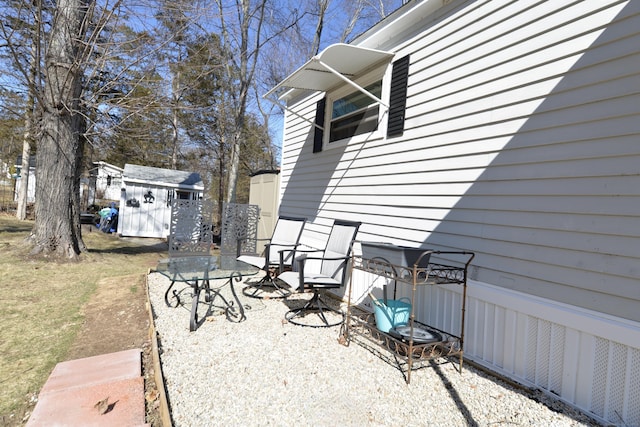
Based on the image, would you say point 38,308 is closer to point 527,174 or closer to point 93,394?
point 93,394

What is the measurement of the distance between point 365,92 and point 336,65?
639mm

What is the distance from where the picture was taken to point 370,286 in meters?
4.19

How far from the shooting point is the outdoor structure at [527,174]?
205cm

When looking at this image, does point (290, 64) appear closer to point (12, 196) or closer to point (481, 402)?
point (481, 402)

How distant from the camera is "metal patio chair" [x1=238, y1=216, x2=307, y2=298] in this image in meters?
4.77

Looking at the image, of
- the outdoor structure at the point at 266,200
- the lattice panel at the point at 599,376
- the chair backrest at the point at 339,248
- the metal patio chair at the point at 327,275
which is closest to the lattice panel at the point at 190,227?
the outdoor structure at the point at 266,200

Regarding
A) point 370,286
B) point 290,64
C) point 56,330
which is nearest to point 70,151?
point 56,330

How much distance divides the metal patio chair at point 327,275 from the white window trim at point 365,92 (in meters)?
1.23

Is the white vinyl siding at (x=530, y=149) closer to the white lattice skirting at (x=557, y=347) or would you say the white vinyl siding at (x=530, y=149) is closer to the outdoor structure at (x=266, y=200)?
the white lattice skirting at (x=557, y=347)

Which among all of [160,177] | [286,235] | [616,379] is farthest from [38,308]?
[160,177]

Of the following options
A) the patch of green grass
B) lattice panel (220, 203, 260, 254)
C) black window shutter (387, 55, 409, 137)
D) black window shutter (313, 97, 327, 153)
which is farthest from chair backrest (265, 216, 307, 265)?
lattice panel (220, 203, 260, 254)

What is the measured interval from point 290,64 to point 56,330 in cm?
1262


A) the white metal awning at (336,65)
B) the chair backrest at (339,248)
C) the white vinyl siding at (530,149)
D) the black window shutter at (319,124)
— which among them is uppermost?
the white metal awning at (336,65)

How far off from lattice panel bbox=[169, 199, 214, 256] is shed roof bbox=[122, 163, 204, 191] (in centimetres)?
457
